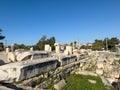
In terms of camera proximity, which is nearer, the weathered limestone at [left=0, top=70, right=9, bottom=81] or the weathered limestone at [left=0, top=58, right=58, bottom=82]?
the weathered limestone at [left=0, top=70, right=9, bottom=81]

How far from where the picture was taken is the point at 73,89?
8484 mm

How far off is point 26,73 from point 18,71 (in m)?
0.46

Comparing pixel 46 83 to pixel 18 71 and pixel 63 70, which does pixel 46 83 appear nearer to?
pixel 18 71

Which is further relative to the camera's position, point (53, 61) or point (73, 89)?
point (53, 61)

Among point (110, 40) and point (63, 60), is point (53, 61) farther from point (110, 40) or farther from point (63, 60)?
point (110, 40)

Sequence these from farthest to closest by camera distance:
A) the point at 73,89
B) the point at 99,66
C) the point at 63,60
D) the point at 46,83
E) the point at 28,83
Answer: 1. the point at 99,66
2. the point at 63,60
3. the point at 73,89
4. the point at 46,83
5. the point at 28,83

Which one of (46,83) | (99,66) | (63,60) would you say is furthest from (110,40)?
(46,83)

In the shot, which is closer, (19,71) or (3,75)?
(3,75)

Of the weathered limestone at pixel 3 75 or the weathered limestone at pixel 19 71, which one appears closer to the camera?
the weathered limestone at pixel 3 75

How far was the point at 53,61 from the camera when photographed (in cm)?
947

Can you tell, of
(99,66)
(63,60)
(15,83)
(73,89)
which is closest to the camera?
(15,83)

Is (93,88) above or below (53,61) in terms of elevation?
below

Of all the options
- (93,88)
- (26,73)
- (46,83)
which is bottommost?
(93,88)

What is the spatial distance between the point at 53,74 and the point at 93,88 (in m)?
2.34
